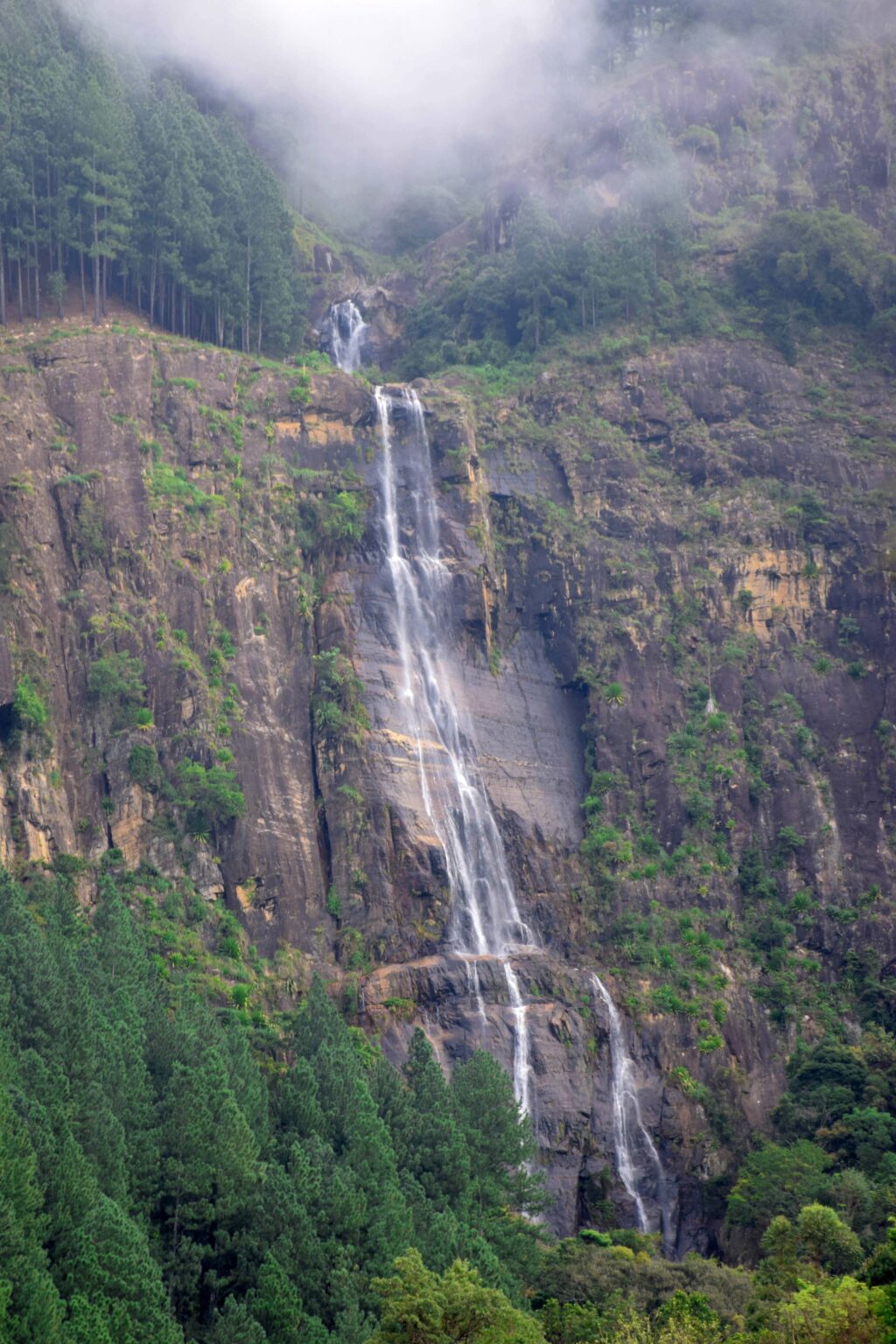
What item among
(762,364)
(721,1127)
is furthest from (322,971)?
(762,364)

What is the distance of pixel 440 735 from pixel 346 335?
32.1 meters

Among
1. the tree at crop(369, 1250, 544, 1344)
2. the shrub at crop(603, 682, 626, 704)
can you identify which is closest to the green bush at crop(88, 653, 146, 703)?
the shrub at crop(603, 682, 626, 704)

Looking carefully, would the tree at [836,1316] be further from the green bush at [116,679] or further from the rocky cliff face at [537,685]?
the green bush at [116,679]

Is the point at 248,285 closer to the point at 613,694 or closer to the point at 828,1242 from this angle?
the point at 613,694

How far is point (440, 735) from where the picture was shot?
2948 inches

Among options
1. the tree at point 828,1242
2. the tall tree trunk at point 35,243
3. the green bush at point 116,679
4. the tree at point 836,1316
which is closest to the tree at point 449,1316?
the tree at point 836,1316

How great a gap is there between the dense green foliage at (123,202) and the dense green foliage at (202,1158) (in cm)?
3782

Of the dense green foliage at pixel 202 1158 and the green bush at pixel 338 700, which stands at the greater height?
the green bush at pixel 338 700

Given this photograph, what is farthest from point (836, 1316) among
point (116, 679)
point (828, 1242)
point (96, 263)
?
point (96, 263)

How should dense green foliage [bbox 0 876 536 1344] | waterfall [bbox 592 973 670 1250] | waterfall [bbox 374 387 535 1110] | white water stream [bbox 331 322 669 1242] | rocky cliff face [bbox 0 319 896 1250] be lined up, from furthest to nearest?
waterfall [bbox 374 387 535 1110]
rocky cliff face [bbox 0 319 896 1250]
white water stream [bbox 331 322 669 1242]
waterfall [bbox 592 973 670 1250]
dense green foliage [bbox 0 876 536 1344]

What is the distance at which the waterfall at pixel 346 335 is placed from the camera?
96.1 meters

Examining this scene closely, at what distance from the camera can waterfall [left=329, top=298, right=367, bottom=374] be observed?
96062 millimetres

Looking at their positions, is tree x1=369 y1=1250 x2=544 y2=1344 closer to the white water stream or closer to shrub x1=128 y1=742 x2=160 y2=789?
the white water stream

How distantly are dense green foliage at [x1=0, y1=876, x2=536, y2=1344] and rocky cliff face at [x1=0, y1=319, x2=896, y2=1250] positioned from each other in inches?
273
